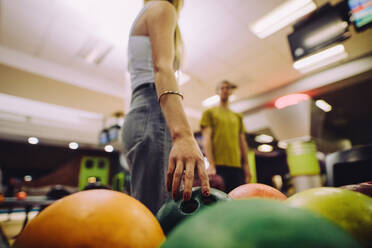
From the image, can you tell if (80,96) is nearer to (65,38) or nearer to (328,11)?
(65,38)

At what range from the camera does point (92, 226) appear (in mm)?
443

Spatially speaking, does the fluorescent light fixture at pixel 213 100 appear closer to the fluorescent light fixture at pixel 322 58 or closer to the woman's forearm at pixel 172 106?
the fluorescent light fixture at pixel 322 58

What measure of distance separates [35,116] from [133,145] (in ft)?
28.8

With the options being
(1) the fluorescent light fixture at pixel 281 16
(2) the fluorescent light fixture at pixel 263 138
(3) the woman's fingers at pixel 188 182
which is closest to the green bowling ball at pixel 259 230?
(3) the woman's fingers at pixel 188 182

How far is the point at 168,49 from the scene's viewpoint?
0.97 m

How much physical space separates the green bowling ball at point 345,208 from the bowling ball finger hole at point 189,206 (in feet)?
1.03

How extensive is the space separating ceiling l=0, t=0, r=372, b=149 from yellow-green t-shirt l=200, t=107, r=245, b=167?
2136 mm

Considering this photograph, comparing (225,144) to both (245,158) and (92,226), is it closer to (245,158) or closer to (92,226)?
(245,158)

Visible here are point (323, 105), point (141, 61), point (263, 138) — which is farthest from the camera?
point (263, 138)

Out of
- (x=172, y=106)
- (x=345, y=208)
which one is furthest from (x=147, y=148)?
(x=345, y=208)

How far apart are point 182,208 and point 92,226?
358 mm

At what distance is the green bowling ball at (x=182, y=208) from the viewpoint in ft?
2.30

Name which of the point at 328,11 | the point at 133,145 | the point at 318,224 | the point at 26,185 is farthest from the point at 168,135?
the point at 26,185

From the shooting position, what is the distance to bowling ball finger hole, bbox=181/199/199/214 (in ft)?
2.44
